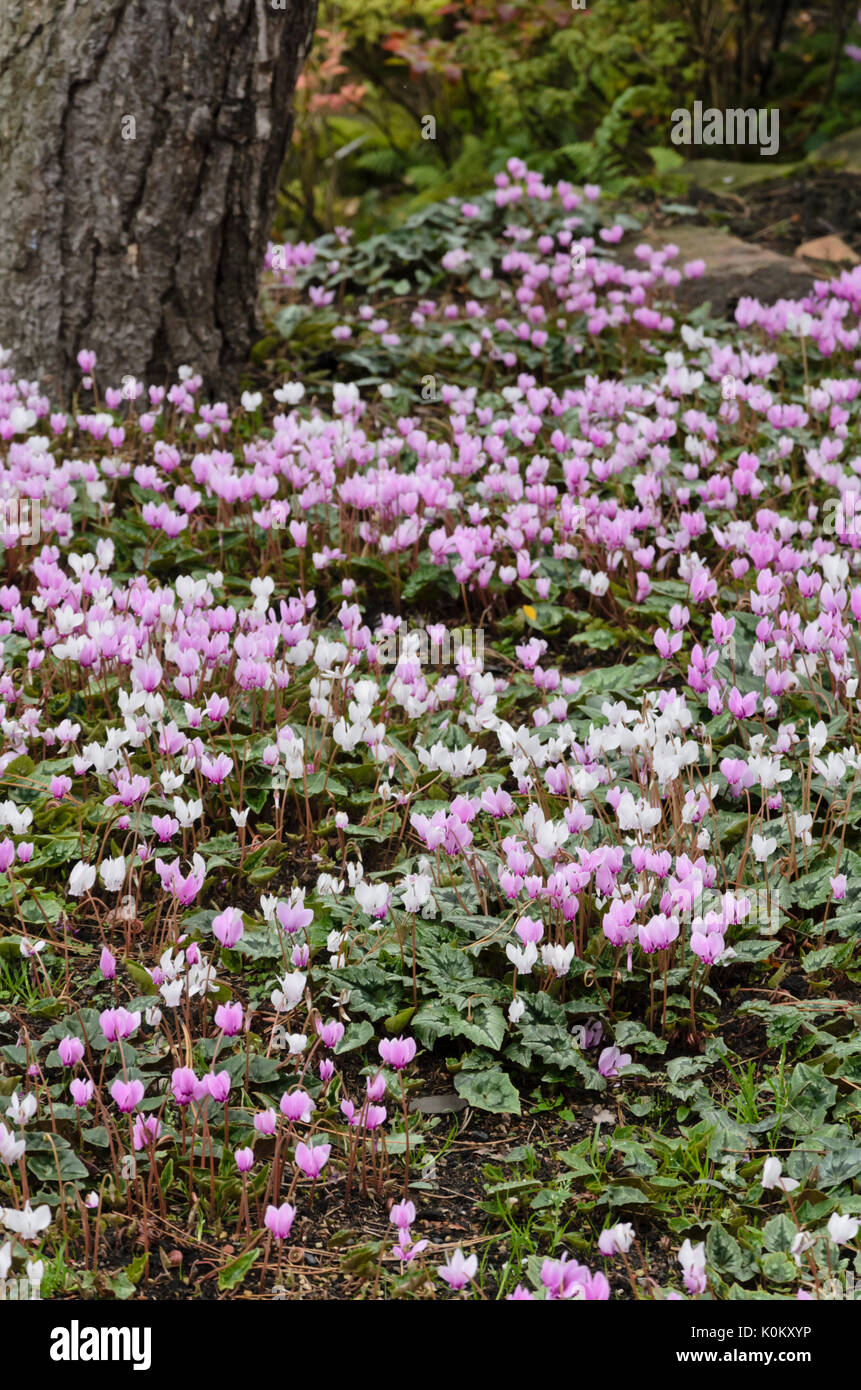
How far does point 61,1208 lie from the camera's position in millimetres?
2264

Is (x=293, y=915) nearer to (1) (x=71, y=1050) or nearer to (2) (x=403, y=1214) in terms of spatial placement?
(1) (x=71, y=1050)

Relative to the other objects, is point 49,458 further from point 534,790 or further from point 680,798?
point 680,798

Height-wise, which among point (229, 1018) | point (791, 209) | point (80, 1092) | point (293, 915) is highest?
point (791, 209)

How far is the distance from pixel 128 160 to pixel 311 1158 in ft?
14.4

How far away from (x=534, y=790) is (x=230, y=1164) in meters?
1.32

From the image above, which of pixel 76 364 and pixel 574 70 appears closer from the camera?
pixel 76 364

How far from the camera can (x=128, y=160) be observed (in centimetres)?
532

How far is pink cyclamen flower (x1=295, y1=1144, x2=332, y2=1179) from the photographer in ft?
7.47

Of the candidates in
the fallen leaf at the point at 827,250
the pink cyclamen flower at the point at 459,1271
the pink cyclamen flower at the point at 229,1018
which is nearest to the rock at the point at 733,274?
the fallen leaf at the point at 827,250

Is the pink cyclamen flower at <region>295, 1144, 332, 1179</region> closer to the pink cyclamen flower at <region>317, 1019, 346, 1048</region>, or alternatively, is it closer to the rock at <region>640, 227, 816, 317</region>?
the pink cyclamen flower at <region>317, 1019, 346, 1048</region>

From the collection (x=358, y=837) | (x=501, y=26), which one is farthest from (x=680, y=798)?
(x=501, y=26)

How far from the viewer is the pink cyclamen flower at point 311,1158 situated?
2.28m

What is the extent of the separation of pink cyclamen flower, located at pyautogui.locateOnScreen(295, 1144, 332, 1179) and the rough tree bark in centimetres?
407

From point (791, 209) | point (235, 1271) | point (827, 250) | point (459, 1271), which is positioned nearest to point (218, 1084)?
point (235, 1271)
